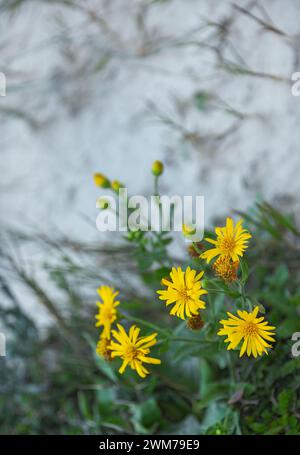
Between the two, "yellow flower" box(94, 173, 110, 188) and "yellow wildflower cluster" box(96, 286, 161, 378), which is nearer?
"yellow wildflower cluster" box(96, 286, 161, 378)

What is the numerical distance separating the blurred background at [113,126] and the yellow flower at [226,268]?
0.52 metres

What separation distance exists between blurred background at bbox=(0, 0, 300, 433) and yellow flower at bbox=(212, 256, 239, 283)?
52 centimetres

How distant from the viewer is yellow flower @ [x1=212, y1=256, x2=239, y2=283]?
2.94 ft

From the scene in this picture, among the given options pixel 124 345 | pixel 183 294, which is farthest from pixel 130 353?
pixel 183 294

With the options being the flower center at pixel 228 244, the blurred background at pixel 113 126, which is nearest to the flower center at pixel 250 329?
the flower center at pixel 228 244

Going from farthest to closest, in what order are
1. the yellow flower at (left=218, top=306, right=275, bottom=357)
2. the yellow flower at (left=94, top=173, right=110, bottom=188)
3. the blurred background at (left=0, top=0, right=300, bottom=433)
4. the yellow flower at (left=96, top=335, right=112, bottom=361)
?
the blurred background at (left=0, top=0, right=300, bottom=433)
the yellow flower at (left=94, top=173, right=110, bottom=188)
the yellow flower at (left=96, top=335, right=112, bottom=361)
the yellow flower at (left=218, top=306, right=275, bottom=357)

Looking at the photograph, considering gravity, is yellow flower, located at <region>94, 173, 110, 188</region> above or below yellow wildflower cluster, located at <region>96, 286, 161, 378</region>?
above

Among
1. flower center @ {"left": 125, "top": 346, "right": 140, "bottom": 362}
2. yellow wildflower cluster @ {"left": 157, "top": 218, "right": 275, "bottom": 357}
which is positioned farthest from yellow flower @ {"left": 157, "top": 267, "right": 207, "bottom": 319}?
flower center @ {"left": 125, "top": 346, "right": 140, "bottom": 362}

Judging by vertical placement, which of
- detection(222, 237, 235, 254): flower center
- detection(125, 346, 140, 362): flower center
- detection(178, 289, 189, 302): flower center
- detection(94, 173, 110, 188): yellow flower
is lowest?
detection(125, 346, 140, 362): flower center

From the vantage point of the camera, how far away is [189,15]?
1.67m

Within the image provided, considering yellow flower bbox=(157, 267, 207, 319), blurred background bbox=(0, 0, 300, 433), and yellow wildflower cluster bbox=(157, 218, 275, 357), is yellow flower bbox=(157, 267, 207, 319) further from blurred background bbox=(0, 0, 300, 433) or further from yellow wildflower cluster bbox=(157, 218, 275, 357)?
blurred background bbox=(0, 0, 300, 433)

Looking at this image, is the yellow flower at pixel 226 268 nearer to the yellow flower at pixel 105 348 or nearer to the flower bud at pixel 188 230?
the flower bud at pixel 188 230

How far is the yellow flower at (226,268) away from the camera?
0.90 metres
